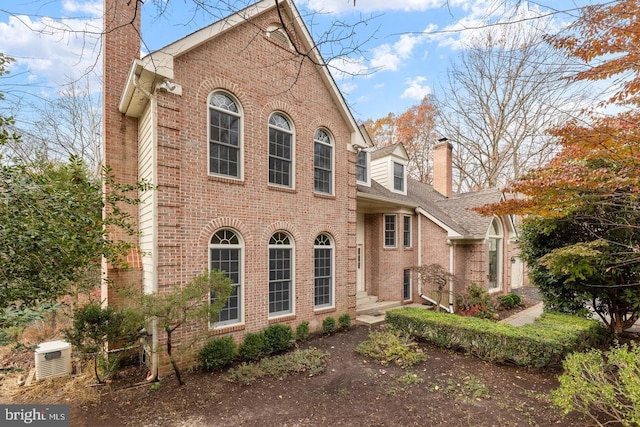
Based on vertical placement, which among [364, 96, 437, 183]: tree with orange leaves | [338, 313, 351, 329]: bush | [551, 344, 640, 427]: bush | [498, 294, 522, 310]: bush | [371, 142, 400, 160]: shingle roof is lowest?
[498, 294, 522, 310]: bush

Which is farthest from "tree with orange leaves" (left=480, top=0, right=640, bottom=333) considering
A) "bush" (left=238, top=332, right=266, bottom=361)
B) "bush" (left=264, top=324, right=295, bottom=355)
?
"bush" (left=238, top=332, right=266, bottom=361)

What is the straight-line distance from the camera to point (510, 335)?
6500 millimetres

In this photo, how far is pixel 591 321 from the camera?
25.1 ft

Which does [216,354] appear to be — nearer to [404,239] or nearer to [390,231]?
[390,231]

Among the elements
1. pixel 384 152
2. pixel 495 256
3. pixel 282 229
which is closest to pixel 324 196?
pixel 282 229

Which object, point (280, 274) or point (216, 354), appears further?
point (280, 274)

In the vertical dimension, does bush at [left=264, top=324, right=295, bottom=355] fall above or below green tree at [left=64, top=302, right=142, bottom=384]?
below

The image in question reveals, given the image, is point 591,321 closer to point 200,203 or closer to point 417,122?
point 200,203

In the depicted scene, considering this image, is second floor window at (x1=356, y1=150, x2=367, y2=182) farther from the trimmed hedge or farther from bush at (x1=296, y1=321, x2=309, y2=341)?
bush at (x1=296, y1=321, x2=309, y2=341)

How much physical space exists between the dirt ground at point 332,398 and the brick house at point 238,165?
3.42ft

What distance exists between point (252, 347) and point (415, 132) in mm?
21214

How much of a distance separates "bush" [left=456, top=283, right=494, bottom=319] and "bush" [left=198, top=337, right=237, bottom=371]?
9.07 metres

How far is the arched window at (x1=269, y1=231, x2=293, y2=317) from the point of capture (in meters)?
7.84

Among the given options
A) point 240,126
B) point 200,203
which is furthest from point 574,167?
point 200,203
